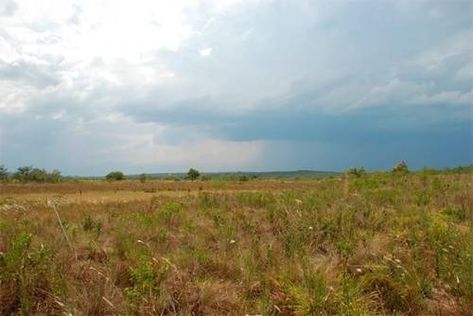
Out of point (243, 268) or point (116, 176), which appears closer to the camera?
point (243, 268)

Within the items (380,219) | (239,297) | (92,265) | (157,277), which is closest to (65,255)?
(92,265)

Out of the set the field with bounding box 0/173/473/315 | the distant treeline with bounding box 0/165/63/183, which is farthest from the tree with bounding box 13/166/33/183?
the field with bounding box 0/173/473/315

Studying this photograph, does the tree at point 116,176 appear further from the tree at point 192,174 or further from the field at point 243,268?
the field at point 243,268

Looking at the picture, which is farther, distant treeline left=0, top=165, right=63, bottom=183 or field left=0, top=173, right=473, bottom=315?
distant treeline left=0, top=165, right=63, bottom=183

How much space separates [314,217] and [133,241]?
3.57 m

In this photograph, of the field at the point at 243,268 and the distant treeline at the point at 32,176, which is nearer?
the field at the point at 243,268

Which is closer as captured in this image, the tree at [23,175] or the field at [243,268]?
the field at [243,268]

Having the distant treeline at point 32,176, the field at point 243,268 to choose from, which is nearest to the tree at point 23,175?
the distant treeline at point 32,176

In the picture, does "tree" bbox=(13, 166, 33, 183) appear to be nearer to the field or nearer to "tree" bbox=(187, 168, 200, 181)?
"tree" bbox=(187, 168, 200, 181)

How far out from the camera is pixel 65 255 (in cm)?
610

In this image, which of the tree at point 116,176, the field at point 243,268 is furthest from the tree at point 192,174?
the field at point 243,268

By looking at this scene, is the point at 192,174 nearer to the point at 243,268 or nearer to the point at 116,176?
the point at 116,176

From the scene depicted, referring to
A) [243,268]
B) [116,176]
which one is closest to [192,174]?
[116,176]

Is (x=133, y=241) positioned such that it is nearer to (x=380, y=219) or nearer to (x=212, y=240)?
(x=212, y=240)
